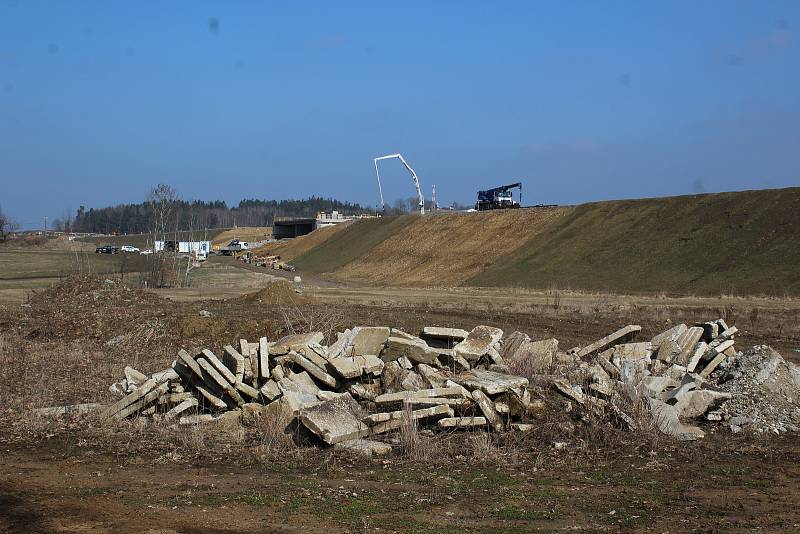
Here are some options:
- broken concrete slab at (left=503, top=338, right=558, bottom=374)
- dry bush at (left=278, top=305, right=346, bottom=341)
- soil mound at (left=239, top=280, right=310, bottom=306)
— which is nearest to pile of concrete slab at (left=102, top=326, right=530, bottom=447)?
broken concrete slab at (left=503, top=338, right=558, bottom=374)

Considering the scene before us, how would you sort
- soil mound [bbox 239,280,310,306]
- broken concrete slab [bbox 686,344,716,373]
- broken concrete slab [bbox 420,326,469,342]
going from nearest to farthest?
broken concrete slab [bbox 686,344,716,373]
broken concrete slab [bbox 420,326,469,342]
soil mound [bbox 239,280,310,306]

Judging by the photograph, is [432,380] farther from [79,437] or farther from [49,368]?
[49,368]

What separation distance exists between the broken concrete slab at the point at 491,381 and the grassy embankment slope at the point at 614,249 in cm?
3244

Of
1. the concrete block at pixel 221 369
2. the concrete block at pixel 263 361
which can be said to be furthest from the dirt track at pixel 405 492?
the concrete block at pixel 263 361

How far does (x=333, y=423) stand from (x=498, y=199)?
82.9 metres

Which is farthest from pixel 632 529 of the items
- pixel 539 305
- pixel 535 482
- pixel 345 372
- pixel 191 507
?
pixel 539 305

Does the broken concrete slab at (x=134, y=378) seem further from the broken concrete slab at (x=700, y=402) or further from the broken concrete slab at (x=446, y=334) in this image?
the broken concrete slab at (x=700, y=402)

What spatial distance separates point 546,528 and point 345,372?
535 cm

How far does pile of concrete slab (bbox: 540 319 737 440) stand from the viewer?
35.4ft

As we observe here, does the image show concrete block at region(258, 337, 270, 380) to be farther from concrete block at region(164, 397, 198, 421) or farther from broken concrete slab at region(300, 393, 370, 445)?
broken concrete slab at region(300, 393, 370, 445)

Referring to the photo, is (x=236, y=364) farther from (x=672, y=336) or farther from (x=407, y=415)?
(x=672, y=336)

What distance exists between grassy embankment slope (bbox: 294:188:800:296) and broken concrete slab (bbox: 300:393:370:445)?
1353 inches

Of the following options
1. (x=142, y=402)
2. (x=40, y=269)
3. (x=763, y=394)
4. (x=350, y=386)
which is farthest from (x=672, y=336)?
(x=40, y=269)

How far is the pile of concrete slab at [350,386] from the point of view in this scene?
10.7 metres
